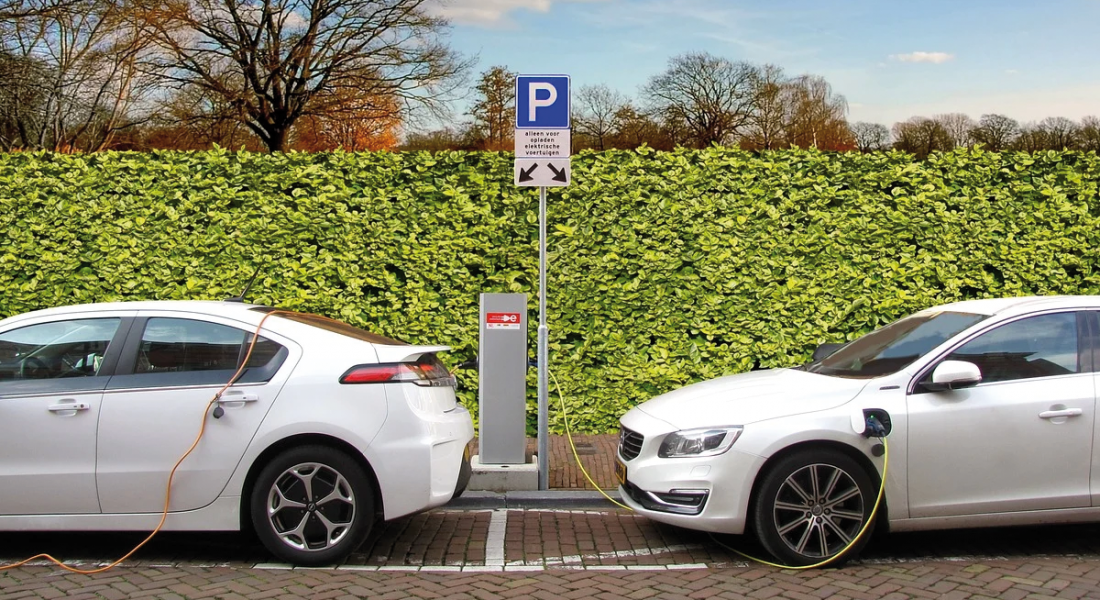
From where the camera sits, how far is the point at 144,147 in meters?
26.8

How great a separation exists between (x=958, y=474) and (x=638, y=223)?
446 centimetres

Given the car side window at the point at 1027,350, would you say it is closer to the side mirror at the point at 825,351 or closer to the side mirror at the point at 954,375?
the side mirror at the point at 954,375

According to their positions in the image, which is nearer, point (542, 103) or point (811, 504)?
point (811, 504)

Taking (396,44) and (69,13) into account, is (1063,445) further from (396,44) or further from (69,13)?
(396,44)

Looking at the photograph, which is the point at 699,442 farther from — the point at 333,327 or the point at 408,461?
the point at 333,327

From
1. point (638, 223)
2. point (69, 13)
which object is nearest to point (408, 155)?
point (638, 223)

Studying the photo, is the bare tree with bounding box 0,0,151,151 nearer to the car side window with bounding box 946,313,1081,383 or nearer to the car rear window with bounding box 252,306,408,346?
the car rear window with bounding box 252,306,408,346

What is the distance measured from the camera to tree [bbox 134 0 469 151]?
1144 inches

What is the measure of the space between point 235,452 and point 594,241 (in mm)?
4655

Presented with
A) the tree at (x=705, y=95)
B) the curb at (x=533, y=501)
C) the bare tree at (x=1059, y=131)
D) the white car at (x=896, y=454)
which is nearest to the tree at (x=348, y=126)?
the tree at (x=705, y=95)

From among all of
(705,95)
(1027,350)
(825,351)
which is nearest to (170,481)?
(825,351)

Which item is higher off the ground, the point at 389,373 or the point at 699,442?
the point at 389,373

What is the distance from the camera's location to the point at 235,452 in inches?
207

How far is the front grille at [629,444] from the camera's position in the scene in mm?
5711
